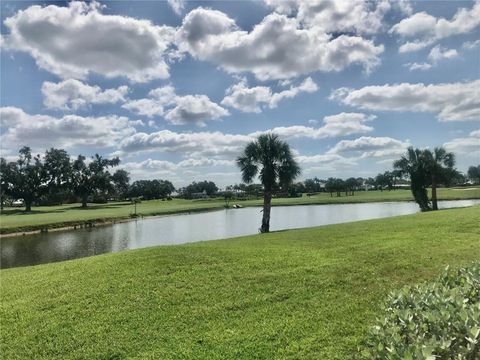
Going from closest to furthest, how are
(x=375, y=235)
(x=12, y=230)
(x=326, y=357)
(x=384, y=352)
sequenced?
1. (x=384, y=352)
2. (x=326, y=357)
3. (x=375, y=235)
4. (x=12, y=230)

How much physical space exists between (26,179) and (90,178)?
13308 millimetres

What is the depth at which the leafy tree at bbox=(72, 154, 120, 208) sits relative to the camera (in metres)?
82.2

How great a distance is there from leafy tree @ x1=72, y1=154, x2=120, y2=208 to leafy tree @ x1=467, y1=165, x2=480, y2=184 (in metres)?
112

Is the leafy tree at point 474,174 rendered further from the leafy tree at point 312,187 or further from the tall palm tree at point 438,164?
the tall palm tree at point 438,164

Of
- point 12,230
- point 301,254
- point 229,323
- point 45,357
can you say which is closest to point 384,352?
point 229,323

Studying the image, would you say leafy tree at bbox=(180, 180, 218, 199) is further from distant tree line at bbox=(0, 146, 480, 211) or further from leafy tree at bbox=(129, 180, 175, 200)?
leafy tree at bbox=(129, 180, 175, 200)

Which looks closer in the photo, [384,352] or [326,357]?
[384,352]

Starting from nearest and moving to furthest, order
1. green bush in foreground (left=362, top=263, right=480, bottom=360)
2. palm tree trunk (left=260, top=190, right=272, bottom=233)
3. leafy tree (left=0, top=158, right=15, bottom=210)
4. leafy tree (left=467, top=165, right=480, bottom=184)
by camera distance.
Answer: green bush in foreground (left=362, top=263, right=480, bottom=360), palm tree trunk (left=260, top=190, right=272, bottom=233), leafy tree (left=0, top=158, right=15, bottom=210), leafy tree (left=467, top=165, right=480, bottom=184)

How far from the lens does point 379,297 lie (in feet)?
21.4

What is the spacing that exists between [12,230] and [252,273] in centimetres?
3539

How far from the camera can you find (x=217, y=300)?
23.0 ft

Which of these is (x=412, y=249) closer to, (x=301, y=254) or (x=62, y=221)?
(x=301, y=254)

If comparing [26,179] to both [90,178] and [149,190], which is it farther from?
[149,190]

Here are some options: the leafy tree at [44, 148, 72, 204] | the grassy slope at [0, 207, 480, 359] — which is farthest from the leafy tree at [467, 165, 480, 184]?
the grassy slope at [0, 207, 480, 359]
